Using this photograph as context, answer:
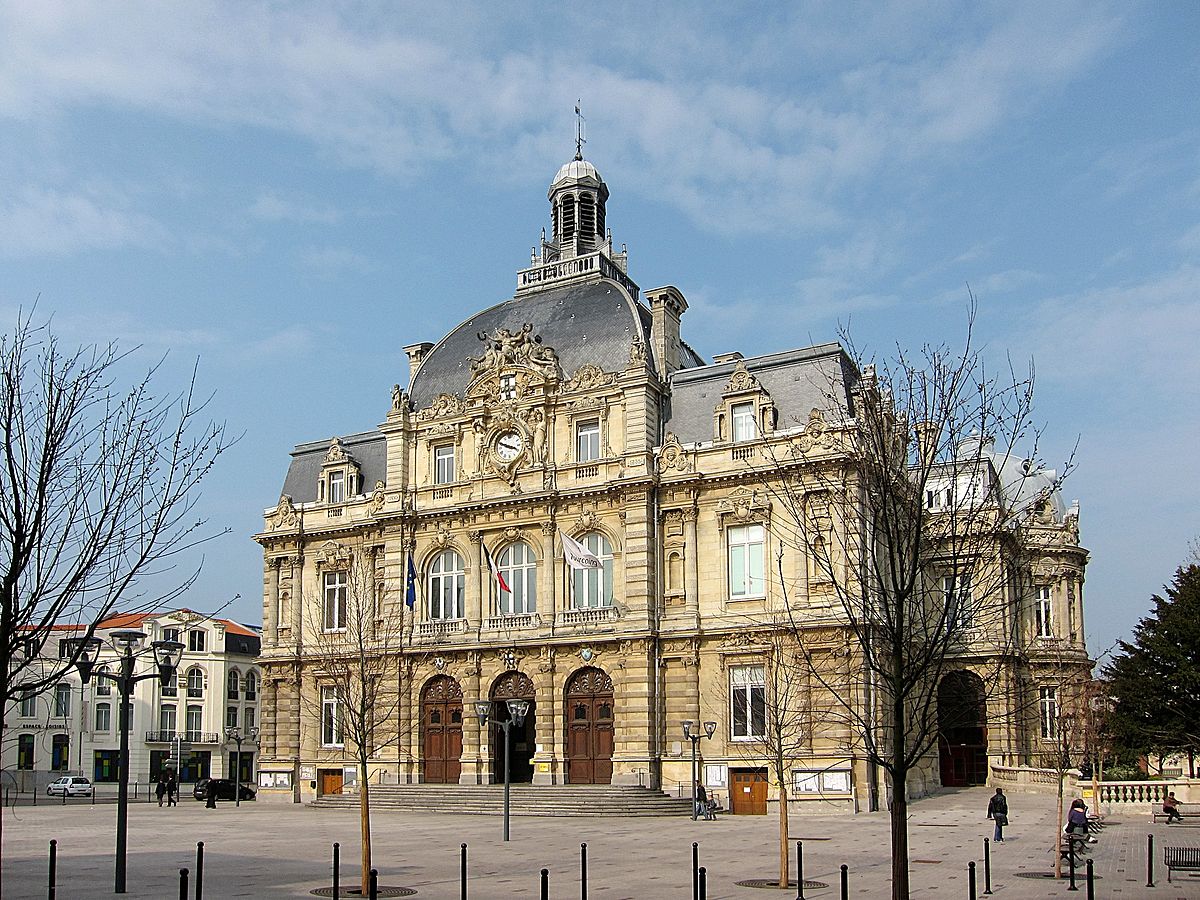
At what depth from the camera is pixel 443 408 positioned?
54.9 metres

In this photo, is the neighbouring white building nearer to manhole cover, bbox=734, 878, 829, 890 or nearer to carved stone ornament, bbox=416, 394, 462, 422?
carved stone ornament, bbox=416, 394, 462, 422

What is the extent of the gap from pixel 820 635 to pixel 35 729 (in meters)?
56.9

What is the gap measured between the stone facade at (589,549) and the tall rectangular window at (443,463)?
0.45ft

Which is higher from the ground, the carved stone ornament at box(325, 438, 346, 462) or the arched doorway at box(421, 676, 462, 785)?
the carved stone ornament at box(325, 438, 346, 462)

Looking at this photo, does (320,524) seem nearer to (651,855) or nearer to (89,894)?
(651,855)

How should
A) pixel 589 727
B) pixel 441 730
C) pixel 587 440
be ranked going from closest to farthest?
1. pixel 589 727
2. pixel 587 440
3. pixel 441 730

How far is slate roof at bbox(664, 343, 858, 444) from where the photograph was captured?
48.5 meters

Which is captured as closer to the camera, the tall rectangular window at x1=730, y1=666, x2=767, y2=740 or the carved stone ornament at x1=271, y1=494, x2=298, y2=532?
the tall rectangular window at x1=730, y1=666, x2=767, y2=740

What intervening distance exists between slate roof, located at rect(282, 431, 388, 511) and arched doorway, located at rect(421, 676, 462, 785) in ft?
33.3

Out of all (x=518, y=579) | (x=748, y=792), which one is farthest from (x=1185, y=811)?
(x=518, y=579)

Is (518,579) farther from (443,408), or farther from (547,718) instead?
(443,408)

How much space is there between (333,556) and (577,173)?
73.3ft

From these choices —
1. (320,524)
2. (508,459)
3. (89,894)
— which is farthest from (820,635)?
(89,894)

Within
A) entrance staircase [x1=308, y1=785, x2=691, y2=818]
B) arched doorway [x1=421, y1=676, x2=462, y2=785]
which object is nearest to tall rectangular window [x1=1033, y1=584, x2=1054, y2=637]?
entrance staircase [x1=308, y1=785, x2=691, y2=818]
